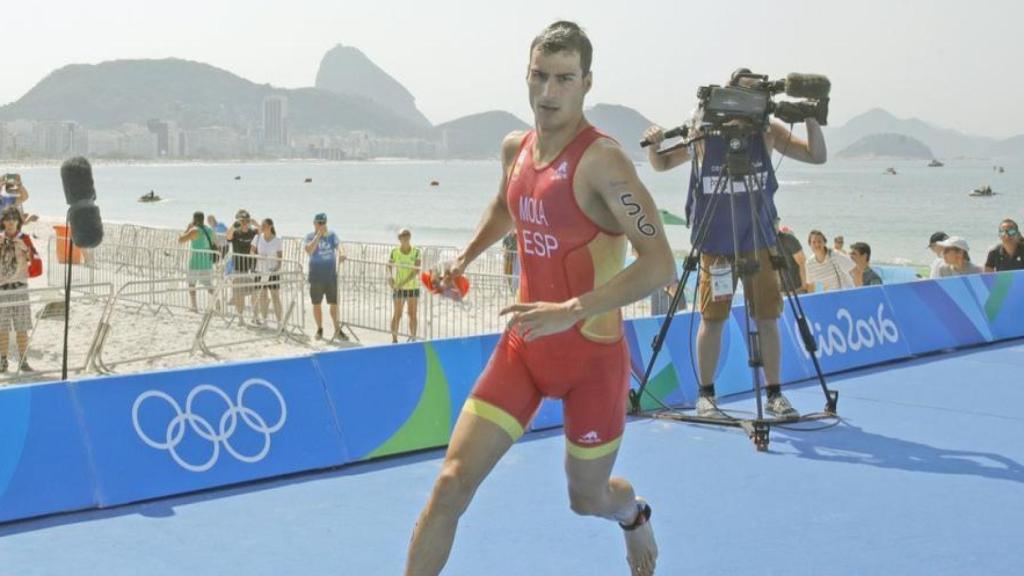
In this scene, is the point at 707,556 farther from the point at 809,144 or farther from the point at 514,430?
the point at 809,144

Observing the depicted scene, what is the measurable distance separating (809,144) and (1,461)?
557 cm

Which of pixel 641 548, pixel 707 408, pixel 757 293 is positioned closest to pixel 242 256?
pixel 707 408

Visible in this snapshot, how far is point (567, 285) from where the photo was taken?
13.5ft

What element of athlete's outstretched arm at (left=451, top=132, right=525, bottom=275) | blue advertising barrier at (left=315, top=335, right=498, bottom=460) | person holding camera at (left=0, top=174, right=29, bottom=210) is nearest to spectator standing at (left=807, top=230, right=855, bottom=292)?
blue advertising barrier at (left=315, top=335, right=498, bottom=460)

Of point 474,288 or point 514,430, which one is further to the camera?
point 474,288

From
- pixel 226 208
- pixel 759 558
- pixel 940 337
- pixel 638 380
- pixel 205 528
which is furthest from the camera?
pixel 226 208

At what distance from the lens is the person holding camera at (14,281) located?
38.7 feet

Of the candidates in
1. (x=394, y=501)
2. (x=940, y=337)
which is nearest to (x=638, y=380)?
(x=394, y=501)

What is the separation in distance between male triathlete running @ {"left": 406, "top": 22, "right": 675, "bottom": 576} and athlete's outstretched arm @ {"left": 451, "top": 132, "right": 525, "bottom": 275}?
0.46 feet

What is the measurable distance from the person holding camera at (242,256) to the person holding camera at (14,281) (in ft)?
10.3

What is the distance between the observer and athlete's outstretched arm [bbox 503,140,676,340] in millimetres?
3629

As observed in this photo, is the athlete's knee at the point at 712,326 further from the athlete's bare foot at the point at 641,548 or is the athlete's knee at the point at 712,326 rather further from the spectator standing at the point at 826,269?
the spectator standing at the point at 826,269

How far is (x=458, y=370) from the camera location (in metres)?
7.83

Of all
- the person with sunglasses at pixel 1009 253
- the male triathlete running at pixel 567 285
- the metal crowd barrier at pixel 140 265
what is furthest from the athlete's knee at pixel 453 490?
the metal crowd barrier at pixel 140 265
